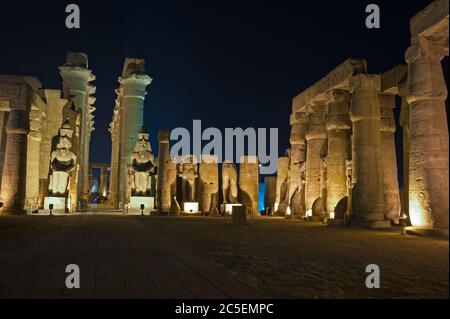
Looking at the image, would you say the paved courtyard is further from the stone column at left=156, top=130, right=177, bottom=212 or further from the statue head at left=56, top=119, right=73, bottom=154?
the stone column at left=156, top=130, right=177, bottom=212

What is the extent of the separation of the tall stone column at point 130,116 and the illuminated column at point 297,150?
42.1 feet

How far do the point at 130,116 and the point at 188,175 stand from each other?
823cm

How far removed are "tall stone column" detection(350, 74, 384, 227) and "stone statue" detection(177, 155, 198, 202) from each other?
40.3ft

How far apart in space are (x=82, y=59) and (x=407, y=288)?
3089cm

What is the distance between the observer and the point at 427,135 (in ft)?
37.5

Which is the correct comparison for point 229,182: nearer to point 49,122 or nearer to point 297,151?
point 297,151

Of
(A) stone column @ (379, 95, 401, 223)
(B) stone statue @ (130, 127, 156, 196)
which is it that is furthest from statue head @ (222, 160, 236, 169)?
(A) stone column @ (379, 95, 401, 223)

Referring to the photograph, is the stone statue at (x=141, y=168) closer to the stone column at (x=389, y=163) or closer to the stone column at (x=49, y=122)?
the stone column at (x=49, y=122)

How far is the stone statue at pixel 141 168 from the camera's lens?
80.9 ft

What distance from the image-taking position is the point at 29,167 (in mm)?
24078

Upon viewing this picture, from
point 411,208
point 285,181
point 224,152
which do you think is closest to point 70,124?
point 224,152

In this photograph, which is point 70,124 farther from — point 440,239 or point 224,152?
point 440,239

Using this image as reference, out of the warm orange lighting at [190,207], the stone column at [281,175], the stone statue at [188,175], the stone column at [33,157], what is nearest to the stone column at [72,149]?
the stone column at [33,157]

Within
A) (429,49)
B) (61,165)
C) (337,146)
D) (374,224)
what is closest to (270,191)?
(337,146)
